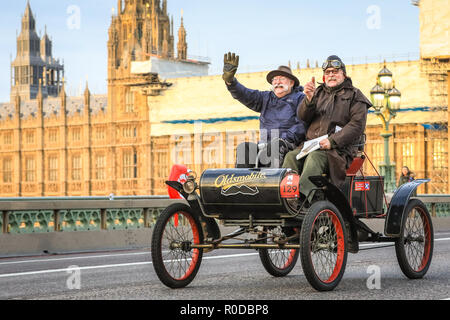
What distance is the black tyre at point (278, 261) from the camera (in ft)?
25.8

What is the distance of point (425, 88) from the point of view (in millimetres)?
48781

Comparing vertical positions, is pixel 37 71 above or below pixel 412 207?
above

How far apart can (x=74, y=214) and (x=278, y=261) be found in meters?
6.55

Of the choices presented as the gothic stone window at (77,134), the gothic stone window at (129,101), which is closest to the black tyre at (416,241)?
the gothic stone window at (129,101)

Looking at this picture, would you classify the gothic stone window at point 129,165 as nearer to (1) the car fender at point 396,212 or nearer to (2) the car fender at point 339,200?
(1) the car fender at point 396,212

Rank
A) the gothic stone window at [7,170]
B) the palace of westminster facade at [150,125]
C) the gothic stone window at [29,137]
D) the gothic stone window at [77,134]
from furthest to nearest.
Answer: the gothic stone window at [7,170] → the gothic stone window at [29,137] → the gothic stone window at [77,134] → the palace of westminster facade at [150,125]

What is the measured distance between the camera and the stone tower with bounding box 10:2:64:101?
109438mm

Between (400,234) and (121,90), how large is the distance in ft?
215

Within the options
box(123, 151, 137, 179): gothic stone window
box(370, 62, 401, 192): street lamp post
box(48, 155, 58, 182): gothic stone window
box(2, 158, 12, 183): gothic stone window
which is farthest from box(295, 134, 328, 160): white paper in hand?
box(2, 158, 12, 183): gothic stone window

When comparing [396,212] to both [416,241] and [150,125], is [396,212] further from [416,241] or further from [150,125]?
[150,125]

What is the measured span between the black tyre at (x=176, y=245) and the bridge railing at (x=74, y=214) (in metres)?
6.37

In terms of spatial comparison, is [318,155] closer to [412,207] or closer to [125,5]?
[412,207]

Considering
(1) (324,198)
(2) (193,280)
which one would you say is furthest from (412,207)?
(2) (193,280)

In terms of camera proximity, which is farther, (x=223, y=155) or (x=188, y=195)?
(x=223, y=155)
